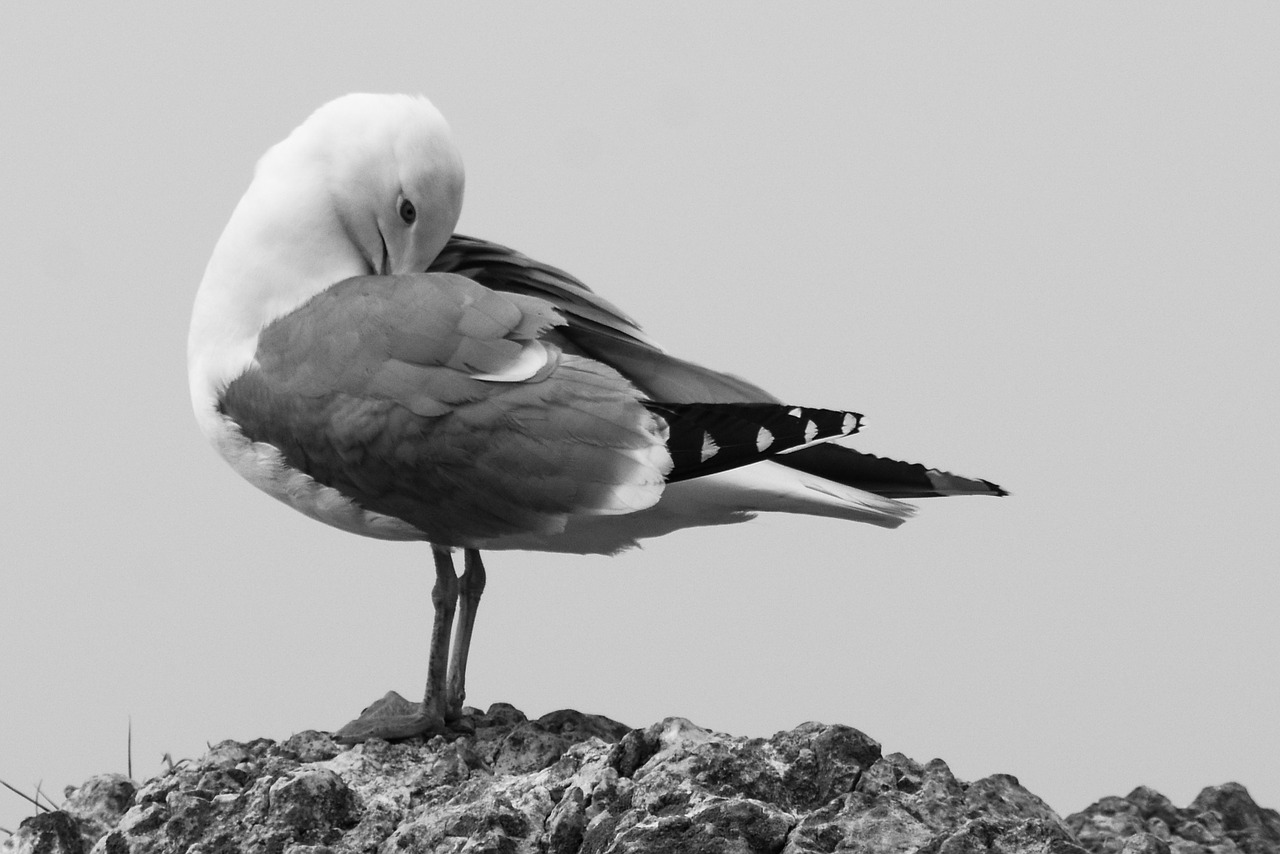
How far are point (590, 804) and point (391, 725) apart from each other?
47.1 inches

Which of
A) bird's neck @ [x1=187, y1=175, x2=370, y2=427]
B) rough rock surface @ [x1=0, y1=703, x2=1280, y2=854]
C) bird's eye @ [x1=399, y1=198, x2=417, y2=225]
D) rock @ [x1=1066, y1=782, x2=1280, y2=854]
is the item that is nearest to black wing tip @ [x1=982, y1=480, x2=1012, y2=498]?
rough rock surface @ [x1=0, y1=703, x2=1280, y2=854]

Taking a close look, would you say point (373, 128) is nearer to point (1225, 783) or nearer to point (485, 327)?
point (485, 327)

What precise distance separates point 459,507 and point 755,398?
113 cm

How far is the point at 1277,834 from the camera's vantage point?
5.43 meters

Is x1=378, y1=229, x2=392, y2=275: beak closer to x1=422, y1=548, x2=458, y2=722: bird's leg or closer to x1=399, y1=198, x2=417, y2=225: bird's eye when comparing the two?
x1=399, y1=198, x2=417, y2=225: bird's eye

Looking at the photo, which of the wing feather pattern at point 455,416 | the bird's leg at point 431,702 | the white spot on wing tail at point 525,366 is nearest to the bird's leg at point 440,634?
the bird's leg at point 431,702

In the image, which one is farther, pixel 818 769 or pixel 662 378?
pixel 662 378

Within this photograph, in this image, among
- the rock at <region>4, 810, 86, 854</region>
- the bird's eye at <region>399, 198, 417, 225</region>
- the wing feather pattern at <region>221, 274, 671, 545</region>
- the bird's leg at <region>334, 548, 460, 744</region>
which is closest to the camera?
the rock at <region>4, 810, 86, 854</region>

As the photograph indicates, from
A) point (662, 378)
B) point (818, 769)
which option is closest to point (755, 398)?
point (662, 378)

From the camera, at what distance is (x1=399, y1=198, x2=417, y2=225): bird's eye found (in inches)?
227

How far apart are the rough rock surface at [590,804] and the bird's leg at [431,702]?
74mm

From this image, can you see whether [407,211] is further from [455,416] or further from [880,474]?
[880,474]

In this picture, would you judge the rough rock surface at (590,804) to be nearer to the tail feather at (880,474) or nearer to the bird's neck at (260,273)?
the tail feather at (880,474)

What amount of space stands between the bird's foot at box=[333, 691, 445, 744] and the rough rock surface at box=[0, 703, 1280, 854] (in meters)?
0.05
